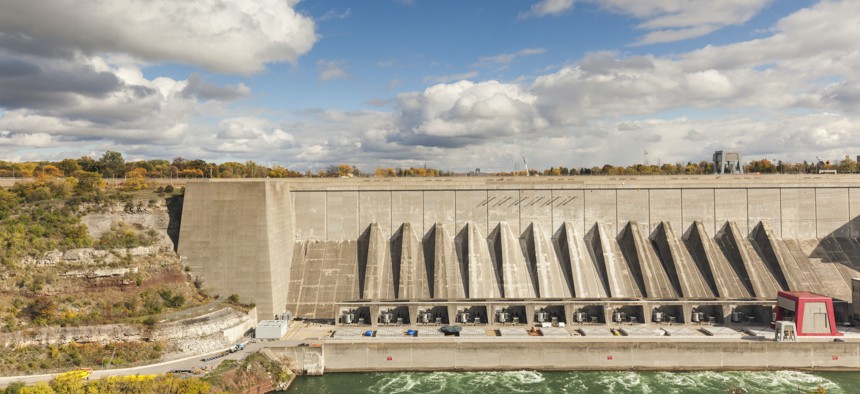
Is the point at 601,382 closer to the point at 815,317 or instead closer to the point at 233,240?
the point at 815,317

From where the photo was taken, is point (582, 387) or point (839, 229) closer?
point (582, 387)

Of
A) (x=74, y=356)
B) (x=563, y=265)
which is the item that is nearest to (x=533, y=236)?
(x=563, y=265)

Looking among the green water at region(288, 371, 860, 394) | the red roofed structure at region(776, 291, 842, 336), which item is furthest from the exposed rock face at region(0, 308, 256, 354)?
the red roofed structure at region(776, 291, 842, 336)

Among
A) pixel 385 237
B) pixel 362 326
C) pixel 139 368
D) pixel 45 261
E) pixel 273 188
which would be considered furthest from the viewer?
pixel 385 237

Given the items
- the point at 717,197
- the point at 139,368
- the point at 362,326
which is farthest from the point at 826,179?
the point at 139,368

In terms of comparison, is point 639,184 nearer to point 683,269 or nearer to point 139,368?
point 683,269
